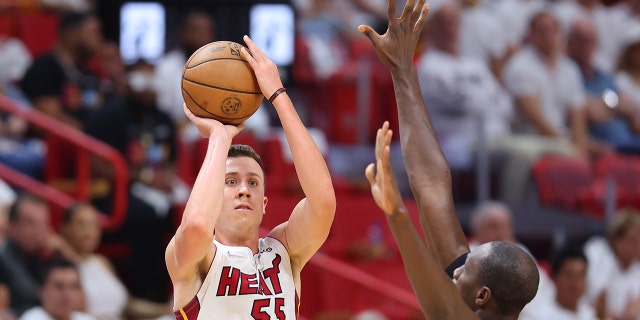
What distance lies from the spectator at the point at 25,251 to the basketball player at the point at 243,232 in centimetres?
364

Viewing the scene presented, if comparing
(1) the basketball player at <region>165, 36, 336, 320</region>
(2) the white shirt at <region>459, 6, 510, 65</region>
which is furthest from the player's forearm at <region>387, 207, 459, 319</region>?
(2) the white shirt at <region>459, 6, 510, 65</region>

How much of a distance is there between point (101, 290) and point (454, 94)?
10.8ft

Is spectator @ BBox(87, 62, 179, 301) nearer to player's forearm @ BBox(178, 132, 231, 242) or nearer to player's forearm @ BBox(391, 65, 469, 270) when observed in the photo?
player's forearm @ BBox(391, 65, 469, 270)

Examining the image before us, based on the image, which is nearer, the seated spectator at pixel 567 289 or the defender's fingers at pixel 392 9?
the defender's fingers at pixel 392 9

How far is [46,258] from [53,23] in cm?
329

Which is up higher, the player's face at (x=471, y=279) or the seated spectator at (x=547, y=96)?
the player's face at (x=471, y=279)

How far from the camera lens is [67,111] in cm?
938

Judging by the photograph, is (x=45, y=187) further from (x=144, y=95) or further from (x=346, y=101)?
(x=346, y=101)

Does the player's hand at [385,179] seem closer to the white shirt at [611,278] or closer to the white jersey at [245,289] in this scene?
the white jersey at [245,289]

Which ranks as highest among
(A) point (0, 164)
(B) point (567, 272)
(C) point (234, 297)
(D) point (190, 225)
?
(D) point (190, 225)

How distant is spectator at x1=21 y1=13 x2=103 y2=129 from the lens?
30.2ft

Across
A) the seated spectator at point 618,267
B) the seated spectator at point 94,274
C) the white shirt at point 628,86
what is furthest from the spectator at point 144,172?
the white shirt at point 628,86

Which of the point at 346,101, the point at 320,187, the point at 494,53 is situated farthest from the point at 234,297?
the point at 494,53

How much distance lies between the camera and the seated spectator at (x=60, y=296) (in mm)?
7328
